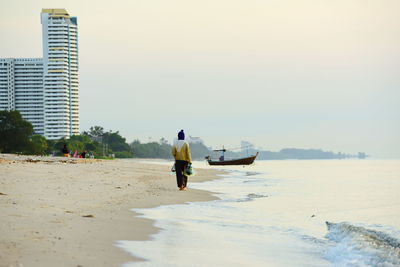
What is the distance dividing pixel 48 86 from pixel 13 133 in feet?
366

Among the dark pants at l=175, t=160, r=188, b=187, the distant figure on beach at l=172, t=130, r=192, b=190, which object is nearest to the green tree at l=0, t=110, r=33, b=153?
the dark pants at l=175, t=160, r=188, b=187

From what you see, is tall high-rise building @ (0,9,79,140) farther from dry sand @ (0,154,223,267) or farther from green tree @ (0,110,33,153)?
dry sand @ (0,154,223,267)

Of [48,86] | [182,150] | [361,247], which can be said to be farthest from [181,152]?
[48,86]

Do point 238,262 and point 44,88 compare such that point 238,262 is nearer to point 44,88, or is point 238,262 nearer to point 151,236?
point 151,236

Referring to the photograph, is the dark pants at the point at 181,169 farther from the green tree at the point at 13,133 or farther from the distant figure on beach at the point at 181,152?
the green tree at the point at 13,133

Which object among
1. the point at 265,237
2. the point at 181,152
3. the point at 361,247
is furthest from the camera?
the point at 181,152

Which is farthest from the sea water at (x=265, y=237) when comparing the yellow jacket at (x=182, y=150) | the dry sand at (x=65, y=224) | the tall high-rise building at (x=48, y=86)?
the tall high-rise building at (x=48, y=86)

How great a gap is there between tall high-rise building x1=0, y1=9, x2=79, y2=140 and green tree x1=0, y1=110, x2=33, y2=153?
346ft

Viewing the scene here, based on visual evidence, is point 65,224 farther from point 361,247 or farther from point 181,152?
point 181,152

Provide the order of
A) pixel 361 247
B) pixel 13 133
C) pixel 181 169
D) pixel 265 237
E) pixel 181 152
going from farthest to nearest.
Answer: pixel 13 133 → pixel 181 169 → pixel 181 152 → pixel 265 237 → pixel 361 247

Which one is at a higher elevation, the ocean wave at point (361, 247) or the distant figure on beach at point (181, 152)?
the distant figure on beach at point (181, 152)

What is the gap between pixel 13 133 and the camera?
74.0 m

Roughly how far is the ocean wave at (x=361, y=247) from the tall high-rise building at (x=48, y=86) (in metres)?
178

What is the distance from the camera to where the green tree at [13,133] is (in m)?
73.5
